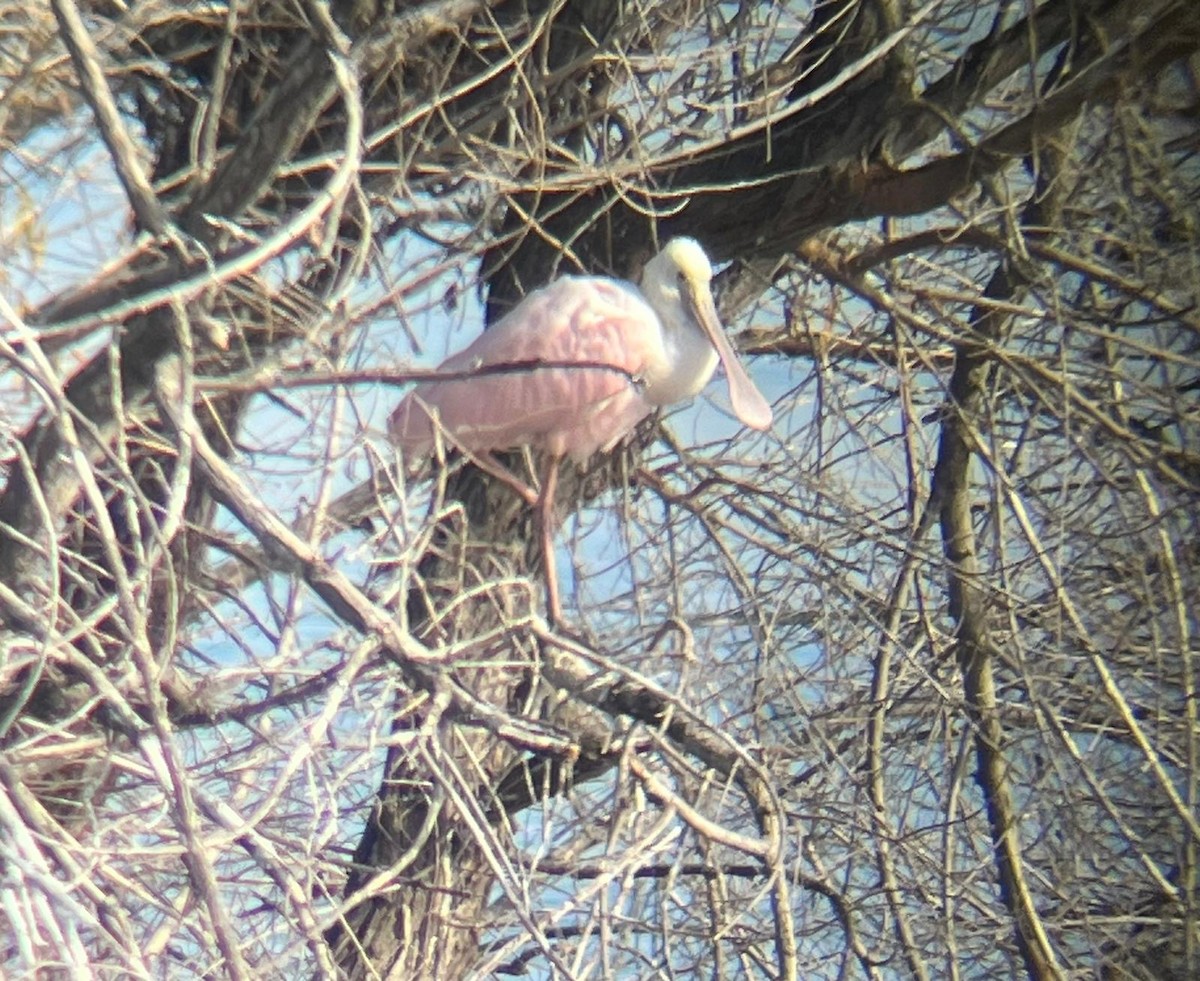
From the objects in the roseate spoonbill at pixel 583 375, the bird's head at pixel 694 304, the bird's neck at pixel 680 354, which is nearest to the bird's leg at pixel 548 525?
the roseate spoonbill at pixel 583 375

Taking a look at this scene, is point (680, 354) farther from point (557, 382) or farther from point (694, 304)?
point (557, 382)

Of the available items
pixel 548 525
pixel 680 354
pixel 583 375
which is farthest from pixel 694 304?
pixel 548 525

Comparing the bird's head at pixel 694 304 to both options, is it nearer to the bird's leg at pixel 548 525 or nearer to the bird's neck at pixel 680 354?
the bird's neck at pixel 680 354

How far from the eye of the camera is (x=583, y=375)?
3.05 metres

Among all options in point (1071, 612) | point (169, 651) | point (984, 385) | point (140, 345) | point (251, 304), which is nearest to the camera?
point (169, 651)

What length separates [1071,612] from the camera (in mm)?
2812

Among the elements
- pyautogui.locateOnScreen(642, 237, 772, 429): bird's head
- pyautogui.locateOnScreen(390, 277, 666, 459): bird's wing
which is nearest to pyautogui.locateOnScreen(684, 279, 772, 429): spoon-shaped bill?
pyautogui.locateOnScreen(642, 237, 772, 429): bird's head

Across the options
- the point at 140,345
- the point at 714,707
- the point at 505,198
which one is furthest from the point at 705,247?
the point at 140,345

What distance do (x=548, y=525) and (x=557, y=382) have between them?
31 centimetres

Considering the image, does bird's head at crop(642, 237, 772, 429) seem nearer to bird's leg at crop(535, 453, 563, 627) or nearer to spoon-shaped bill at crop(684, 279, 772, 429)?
spoon-shaped bill at crop(684, 279, 772, 429)

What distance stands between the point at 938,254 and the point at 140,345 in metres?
2.11

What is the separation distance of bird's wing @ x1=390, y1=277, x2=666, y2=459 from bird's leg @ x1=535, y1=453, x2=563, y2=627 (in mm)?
49

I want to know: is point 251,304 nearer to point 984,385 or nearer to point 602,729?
point 602,729

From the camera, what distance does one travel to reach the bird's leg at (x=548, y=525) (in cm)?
302
